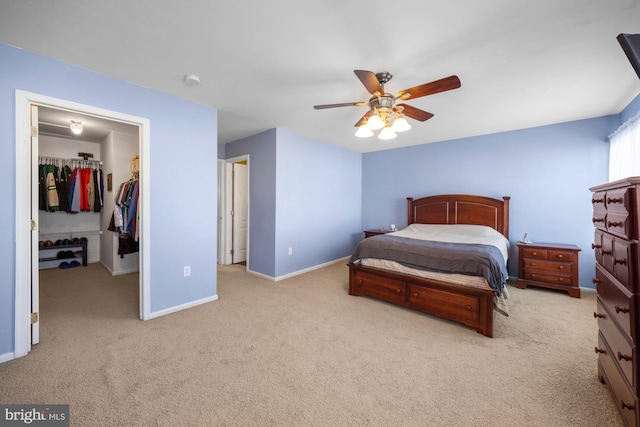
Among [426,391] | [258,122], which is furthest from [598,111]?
[258,122]

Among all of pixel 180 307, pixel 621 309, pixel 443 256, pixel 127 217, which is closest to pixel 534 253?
pixel 443 256

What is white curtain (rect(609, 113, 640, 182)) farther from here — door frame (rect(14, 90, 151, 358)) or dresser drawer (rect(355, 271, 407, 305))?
door frame (rect(14, 90, 151, 358))

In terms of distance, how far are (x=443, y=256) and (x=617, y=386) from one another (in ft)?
4.59

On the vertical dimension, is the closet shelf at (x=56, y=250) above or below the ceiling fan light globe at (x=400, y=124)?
below

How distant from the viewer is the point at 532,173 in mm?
3914

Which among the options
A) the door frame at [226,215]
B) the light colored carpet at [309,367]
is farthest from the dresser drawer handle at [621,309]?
the door frame at [226,215]

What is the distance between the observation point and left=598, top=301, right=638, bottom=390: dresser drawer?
1.21 metres

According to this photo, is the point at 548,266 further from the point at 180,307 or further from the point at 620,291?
the point at 180,307

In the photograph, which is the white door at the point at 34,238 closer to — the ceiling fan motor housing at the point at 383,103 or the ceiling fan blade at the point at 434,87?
the ceiling fan motor housing at the point at 383,103

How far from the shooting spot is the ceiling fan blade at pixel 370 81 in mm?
1777

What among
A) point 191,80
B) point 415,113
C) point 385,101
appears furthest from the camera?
point 415,113

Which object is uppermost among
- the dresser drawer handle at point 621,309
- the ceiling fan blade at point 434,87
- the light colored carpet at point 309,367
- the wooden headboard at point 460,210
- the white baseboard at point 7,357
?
the ceiling fan blade at point 434,87

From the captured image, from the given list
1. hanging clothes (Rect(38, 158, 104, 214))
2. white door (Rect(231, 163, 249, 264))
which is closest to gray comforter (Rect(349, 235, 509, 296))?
white door (Rect(231, 163, 249, 264))

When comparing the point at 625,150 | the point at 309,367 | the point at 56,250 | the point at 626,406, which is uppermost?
the point at 625,150
